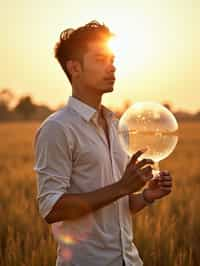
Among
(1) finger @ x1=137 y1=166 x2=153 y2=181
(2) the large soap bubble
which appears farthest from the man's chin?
(1) finger @ x1=137 y1=166 x2=153 y2=181

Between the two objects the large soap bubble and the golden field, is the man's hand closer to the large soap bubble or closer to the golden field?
the large soap bubble

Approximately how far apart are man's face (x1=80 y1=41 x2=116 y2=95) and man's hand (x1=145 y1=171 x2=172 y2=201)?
41 centimetres

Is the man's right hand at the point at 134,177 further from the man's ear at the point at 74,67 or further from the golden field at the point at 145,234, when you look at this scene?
the golden field at the point at 145,234

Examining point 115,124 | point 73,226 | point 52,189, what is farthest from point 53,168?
point 115,124

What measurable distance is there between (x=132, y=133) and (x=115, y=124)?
26cm

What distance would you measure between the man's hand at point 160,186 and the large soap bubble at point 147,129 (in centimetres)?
9

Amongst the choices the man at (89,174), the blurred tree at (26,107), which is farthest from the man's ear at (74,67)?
the blurred tree at (26,107)

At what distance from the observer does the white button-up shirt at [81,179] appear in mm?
2395

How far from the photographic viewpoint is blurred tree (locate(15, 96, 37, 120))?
75625 millimetres

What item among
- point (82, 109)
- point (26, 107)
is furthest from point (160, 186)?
point (26, 107)

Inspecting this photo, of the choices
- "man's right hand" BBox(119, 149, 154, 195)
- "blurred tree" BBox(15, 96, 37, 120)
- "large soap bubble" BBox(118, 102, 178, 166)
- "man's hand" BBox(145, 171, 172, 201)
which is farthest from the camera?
"blurred tree" BBox(15, 96, 37, 120)

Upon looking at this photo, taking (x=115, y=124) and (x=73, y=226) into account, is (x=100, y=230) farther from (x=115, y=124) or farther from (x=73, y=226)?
(x=115, y=124)

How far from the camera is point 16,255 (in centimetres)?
412

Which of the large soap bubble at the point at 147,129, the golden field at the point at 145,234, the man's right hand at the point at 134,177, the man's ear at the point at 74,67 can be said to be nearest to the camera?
the man's right hand at the point at 134,177
